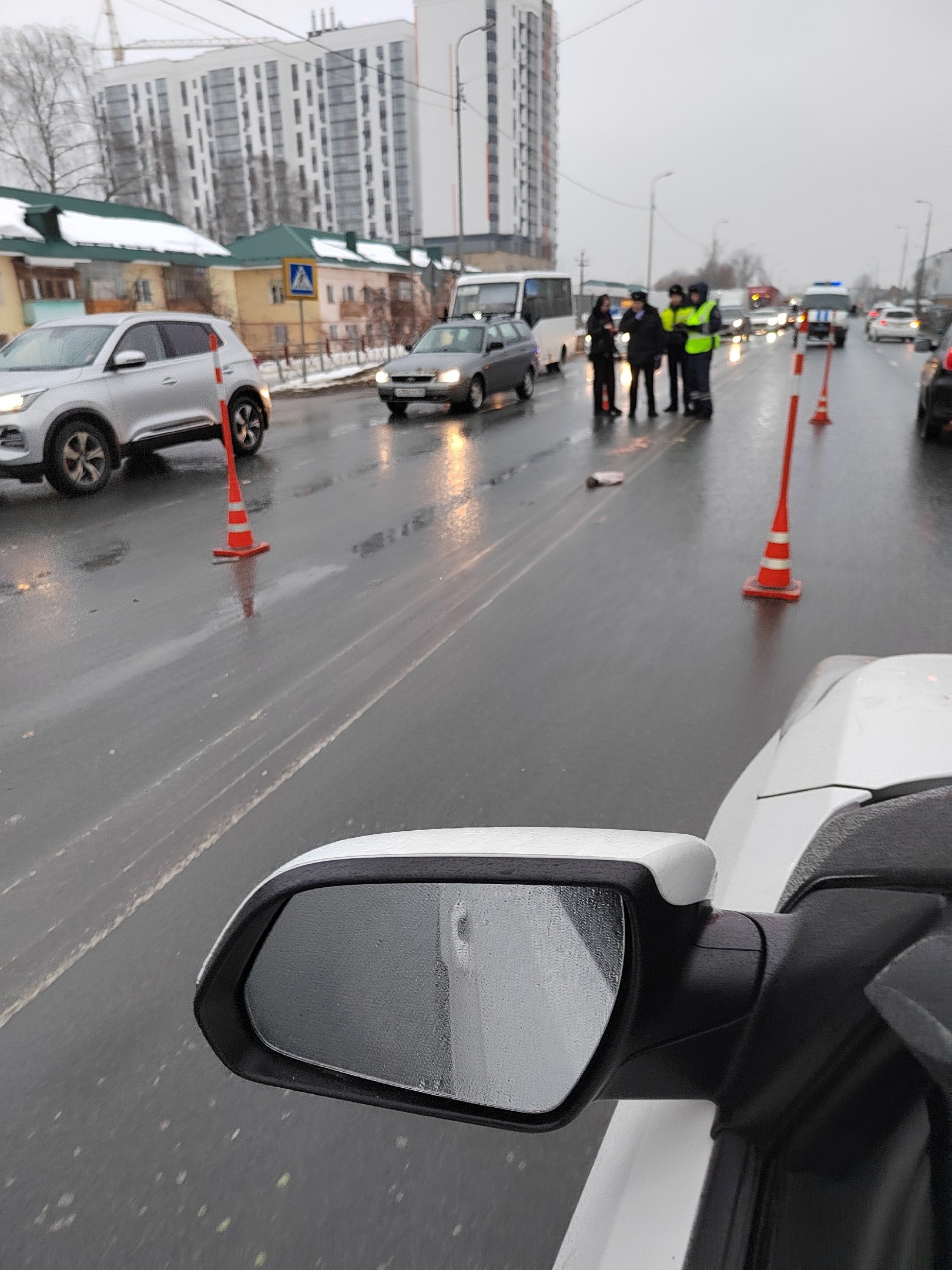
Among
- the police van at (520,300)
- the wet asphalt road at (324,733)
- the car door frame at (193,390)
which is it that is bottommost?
the wet asphalt road at (324,733)

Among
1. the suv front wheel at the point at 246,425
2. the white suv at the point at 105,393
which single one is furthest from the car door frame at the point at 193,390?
the suv front wheel at the point at 246,425

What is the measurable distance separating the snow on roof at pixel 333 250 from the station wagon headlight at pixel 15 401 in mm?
43908

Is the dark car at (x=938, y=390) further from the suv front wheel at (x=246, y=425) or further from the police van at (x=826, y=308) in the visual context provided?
the police van at (x=826, y=308)

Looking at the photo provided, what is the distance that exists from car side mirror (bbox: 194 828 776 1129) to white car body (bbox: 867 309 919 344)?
48657 millimetres

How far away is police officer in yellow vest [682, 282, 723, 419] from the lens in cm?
1341

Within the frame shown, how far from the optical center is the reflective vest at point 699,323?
44.0 ft

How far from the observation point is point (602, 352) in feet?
48.1

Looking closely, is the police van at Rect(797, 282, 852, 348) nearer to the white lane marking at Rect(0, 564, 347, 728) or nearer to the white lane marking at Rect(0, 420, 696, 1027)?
the white lane marking at Rect(0, 564, 347, 728)

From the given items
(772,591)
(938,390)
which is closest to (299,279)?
(938,390)

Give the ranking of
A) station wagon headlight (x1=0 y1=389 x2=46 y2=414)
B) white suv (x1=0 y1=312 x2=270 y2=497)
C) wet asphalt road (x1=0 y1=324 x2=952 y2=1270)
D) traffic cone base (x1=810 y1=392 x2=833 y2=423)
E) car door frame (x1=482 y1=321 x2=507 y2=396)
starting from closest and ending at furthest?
wet asphalt road (x1=0 y1=324 x2=952 y2=1270) → station wagon headlight (x1=0 y1=389 x2=46 y2=414) → white suv (x1=0 y1=312 x2=270 y2=497) → traffic cone base (x1=810 y1=392 x2=833 y2=423) → car door frame (x1=482 y1=321 x2=507 y2=396)

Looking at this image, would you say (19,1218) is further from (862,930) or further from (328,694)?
(328,694)

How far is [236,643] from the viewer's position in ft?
17.4

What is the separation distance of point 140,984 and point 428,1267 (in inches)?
47.4

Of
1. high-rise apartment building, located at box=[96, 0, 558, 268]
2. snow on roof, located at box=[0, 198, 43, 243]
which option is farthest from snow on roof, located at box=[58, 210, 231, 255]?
high-rise apartment building, located at box=[96, 0, 558, 268]
